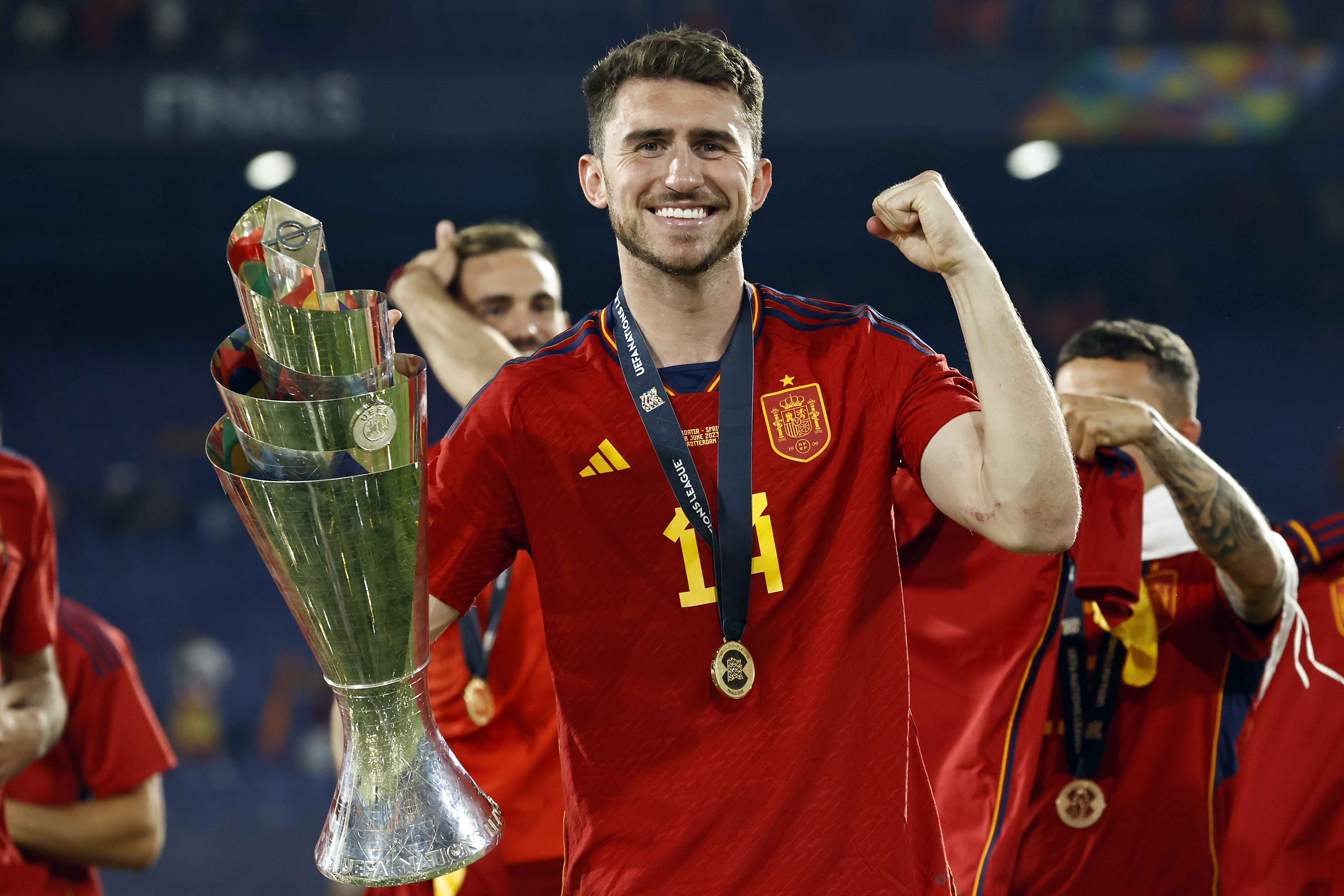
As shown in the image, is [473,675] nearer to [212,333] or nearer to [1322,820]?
[1322,820]

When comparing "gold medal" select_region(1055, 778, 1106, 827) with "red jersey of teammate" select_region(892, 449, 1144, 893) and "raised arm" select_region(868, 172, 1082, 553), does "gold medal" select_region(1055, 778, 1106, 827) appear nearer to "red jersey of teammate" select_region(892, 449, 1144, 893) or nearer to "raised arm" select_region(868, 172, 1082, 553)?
"red jersey of teammate" select_region(892, 449, 1144, 893)

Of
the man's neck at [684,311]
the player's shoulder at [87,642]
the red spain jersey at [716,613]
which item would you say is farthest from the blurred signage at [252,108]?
the red spain jersey at [716,613]

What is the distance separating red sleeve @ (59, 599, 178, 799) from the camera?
3.09m

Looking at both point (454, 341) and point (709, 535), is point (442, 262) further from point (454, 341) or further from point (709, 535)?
point (709, 535)

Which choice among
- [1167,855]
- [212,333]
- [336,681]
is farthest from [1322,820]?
[212,333]

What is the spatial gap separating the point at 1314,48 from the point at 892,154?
467cm

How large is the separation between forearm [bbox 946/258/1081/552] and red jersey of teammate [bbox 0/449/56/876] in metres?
2.01

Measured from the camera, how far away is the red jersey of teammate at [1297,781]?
2.62 meters

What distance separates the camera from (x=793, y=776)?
179 centimetres

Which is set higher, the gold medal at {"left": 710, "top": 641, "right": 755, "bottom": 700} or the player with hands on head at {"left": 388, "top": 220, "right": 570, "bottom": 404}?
the player with hands on head at {"left": 388, "top": 220, "right": 570, "bottom": 404}

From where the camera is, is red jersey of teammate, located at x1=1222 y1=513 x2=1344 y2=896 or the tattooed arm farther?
red jersey of teammate, located at x1=1222 y1=513 x2=1344 y2=896

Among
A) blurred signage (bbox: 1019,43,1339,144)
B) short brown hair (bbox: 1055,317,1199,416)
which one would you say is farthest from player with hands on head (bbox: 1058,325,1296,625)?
blurred signage (bbox: 1019,43,1339,144)

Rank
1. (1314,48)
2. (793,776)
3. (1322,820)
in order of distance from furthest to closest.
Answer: (1314,48), (1322,820), (793,776)

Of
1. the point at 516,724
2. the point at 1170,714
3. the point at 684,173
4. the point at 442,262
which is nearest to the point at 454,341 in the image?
the point at 442,262
